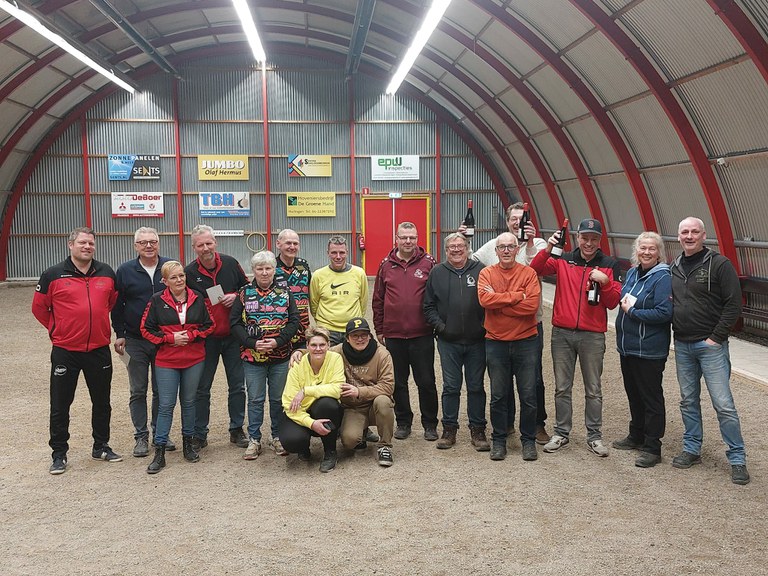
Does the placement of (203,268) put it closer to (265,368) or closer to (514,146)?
(265,368)

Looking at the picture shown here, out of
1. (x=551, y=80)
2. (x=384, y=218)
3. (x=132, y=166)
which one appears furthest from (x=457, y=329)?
(x=132, y=166)

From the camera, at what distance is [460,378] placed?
5645 mm

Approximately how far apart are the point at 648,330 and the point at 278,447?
3.16 metres

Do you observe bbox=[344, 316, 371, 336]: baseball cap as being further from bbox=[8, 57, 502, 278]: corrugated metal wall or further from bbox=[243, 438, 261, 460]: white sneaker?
bbox=[8, 57, 502, 278]: corrugated metal wall

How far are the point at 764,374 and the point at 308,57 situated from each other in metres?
17.7

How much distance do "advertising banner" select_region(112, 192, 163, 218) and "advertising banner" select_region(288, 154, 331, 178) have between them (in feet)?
14.3

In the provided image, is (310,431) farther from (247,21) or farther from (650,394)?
(247,21)

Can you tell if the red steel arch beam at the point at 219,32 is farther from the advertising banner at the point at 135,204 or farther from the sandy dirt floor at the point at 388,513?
the sandy dirt floor at the point at 388,513

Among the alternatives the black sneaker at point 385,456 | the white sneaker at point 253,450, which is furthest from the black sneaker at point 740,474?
the white sneaker at point 253,450

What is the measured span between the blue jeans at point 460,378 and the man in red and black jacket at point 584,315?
0.61m

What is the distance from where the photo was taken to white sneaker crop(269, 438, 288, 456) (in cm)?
558

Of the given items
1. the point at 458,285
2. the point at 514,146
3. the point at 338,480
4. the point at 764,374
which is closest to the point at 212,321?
the point at 338,480

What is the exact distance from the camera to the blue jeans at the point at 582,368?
5324 millimetres

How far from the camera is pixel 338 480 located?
5012 mm
